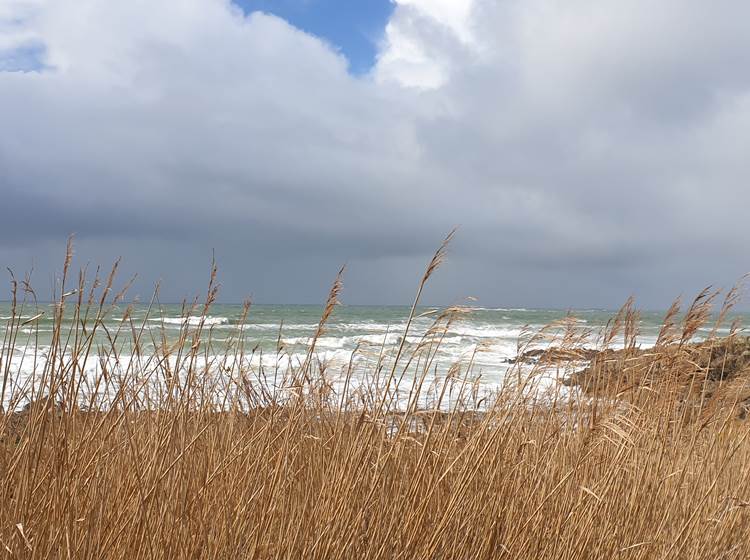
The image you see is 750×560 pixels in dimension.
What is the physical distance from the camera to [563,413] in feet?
13.8

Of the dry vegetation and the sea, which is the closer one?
the dry vegetation

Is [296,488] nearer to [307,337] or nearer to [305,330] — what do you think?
[307,337]

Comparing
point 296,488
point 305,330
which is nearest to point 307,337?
point 296,488

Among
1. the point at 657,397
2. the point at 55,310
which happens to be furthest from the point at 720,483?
the point at 55,310

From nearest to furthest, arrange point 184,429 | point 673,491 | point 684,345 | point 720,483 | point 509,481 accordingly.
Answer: point 184,429 → point 509,481 → point 673,491 → point 684,345 → point 720,483

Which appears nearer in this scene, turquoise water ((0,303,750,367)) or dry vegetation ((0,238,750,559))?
dry vegetation ((0,238,750,559))

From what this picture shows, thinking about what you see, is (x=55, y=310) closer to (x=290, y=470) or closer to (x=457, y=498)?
(x=290, y=470)

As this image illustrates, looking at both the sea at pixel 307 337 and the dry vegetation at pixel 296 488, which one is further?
the sea at pixel 307 337

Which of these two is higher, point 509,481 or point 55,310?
point 55,310

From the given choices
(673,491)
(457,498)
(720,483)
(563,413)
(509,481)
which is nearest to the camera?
(457,498)

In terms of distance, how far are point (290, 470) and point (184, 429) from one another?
1.63 ft

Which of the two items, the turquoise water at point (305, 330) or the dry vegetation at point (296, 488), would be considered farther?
the turquoise water at point (305, 330)

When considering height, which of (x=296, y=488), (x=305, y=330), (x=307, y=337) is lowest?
(x=305, y=330)

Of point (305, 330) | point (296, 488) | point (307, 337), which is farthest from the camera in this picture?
point (305, 330)
